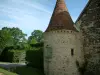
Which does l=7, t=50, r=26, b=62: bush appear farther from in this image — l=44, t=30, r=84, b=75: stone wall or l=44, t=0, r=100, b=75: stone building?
l=44, t=30, r=84, b=75: stone wall

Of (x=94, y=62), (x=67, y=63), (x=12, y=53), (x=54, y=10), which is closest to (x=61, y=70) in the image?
(x=67, y=63)

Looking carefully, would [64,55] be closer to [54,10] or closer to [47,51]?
[47,51]

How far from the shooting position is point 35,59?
2570 centimetres

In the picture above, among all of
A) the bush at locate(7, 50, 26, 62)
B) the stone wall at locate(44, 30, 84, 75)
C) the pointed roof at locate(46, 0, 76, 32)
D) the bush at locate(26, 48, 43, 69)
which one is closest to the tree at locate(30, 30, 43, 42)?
the bush at locate(7, 50, 26, 62)

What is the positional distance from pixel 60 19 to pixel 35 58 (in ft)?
27.9

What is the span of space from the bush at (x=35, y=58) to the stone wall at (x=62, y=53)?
14.9 feet

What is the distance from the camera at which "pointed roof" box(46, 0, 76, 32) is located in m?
19.8

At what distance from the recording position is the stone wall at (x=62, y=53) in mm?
18797

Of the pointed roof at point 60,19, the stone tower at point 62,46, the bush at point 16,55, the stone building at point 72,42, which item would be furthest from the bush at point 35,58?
the bush at point 16,55

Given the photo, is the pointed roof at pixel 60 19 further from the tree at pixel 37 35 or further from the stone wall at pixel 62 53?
the tree at pixel 37 35

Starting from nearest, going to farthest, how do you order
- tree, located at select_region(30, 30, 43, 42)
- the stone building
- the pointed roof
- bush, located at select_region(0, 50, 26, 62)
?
1. the stone building
2. the pointed roof
3. bush, located at select_region(0, 50, 26, 62)
4. tree, located at select_region(30, 30, 43, 42)

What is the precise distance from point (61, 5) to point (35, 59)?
31.2 ft

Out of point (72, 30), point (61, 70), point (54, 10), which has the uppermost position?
point (54, 10)

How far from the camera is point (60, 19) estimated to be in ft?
66.4
